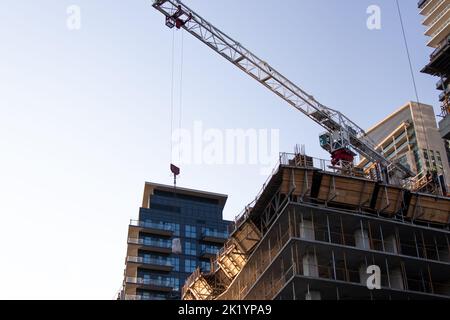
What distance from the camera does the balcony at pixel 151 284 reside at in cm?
13525

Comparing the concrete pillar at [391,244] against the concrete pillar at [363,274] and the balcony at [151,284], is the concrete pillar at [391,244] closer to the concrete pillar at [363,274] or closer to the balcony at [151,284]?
the concrete pillar at [363,274]

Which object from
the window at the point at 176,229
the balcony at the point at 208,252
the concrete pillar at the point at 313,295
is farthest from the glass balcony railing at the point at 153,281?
the concrete pillar at the point at 313,295

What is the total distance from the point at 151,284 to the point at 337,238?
87.7 metres

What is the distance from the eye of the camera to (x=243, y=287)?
6066cm

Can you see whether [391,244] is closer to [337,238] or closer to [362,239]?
[362,239]

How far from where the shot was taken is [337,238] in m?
54.1

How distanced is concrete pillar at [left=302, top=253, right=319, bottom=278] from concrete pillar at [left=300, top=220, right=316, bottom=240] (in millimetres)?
1392

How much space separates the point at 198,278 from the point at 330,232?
77.4 feet

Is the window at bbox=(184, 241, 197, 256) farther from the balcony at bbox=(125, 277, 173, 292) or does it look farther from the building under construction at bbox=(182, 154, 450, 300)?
the building under construction at bbox=(182, 154, 450, 300)

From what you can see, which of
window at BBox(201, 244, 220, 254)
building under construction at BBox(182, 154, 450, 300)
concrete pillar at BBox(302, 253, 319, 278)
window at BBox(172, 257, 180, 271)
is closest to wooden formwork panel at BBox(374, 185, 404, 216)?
building under construction at BBox(182, 154, 450, 300)

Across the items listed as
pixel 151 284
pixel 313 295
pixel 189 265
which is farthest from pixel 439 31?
pixel 313 295

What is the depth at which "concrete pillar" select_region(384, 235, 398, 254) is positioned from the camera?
5484 centimetres
